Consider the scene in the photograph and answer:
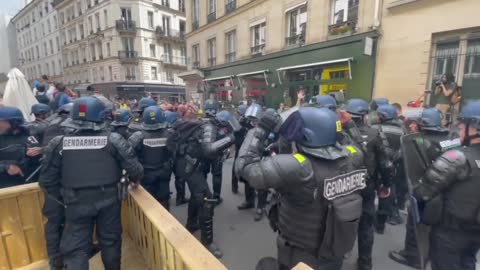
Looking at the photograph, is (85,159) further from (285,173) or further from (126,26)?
(126,26)

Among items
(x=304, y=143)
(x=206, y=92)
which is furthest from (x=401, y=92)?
(x=206, y=92)

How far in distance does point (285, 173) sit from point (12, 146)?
11.1ft

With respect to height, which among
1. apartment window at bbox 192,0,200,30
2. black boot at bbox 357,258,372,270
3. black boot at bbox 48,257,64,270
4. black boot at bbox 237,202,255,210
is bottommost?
black boot at bbox 237,202,255,210

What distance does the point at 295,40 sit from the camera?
10875mm

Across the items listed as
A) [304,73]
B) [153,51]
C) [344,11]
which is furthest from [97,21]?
[344,11]

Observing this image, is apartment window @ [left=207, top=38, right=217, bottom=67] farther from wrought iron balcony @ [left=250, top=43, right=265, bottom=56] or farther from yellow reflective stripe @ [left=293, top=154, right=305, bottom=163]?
yellow reflective stripe @ [left=293, top=154, right=305, bottom=163]

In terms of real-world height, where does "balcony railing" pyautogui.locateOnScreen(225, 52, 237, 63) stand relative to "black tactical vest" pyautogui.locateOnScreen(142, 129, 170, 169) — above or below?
above

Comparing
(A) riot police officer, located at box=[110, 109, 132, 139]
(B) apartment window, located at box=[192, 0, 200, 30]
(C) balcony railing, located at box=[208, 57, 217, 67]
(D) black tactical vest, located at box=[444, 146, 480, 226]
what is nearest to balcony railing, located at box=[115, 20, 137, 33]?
(B) apartment window, located at box=[192, 0, 200, 30]

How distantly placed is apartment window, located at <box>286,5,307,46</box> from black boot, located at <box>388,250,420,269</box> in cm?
890

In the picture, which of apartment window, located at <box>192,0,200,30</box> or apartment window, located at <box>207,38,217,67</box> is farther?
apartment window, located at <box>192,0,200,30</box>

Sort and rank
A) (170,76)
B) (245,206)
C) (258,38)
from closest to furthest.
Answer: (245,206), (258,38), (170,76)

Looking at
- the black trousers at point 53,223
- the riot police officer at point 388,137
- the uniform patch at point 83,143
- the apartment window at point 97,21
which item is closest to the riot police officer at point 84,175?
the uniform patch at point 83,143

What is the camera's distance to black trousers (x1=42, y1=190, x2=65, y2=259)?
2.63 metres

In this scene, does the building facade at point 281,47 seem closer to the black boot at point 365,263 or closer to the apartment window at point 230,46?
the apartment window at point 230,46
